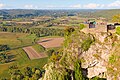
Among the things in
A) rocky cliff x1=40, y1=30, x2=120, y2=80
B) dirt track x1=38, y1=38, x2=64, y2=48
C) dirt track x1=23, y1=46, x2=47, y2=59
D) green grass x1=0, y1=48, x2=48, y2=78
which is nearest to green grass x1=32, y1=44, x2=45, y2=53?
dirt track x1=23, y1=46, x2=47, y2=59

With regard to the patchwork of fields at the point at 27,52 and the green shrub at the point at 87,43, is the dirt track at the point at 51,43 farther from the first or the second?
the green shrub at the point at 87,43

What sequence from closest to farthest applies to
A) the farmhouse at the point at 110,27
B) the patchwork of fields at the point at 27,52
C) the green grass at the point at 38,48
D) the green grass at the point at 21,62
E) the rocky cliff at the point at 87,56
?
the rocky cliff at the point at 87,56 < the farmhouse at the point at 110,27 < the green grass at the point at 21,62 < the patchwork of fields at the point at 27,52 < the green grass at the point at 38,48

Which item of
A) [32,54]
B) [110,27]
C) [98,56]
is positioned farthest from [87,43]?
[32,54]

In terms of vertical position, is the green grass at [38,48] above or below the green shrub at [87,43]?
below

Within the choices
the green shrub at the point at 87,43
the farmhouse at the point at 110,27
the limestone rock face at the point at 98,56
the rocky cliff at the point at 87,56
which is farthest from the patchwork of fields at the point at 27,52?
the farmhouse at the point at 110,27

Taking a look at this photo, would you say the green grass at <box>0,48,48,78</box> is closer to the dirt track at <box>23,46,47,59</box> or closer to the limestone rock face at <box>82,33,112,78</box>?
the dirt track at <box>23,46,47,59</box>

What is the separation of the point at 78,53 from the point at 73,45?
186 cm

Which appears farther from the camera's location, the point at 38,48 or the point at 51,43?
the point at 51,43

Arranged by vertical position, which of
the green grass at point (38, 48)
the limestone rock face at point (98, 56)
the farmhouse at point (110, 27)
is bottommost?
the green grass at point (38, 48)

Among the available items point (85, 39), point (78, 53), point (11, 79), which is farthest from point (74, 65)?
point (11, 79)

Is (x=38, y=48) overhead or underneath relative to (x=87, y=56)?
underneath

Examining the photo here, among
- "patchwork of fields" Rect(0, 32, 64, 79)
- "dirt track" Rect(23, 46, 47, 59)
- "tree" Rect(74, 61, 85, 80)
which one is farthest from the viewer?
"dirt track" Rect(23, 46, 47, 59)

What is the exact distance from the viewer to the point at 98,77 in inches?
1599

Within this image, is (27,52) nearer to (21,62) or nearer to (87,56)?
(21,62)
